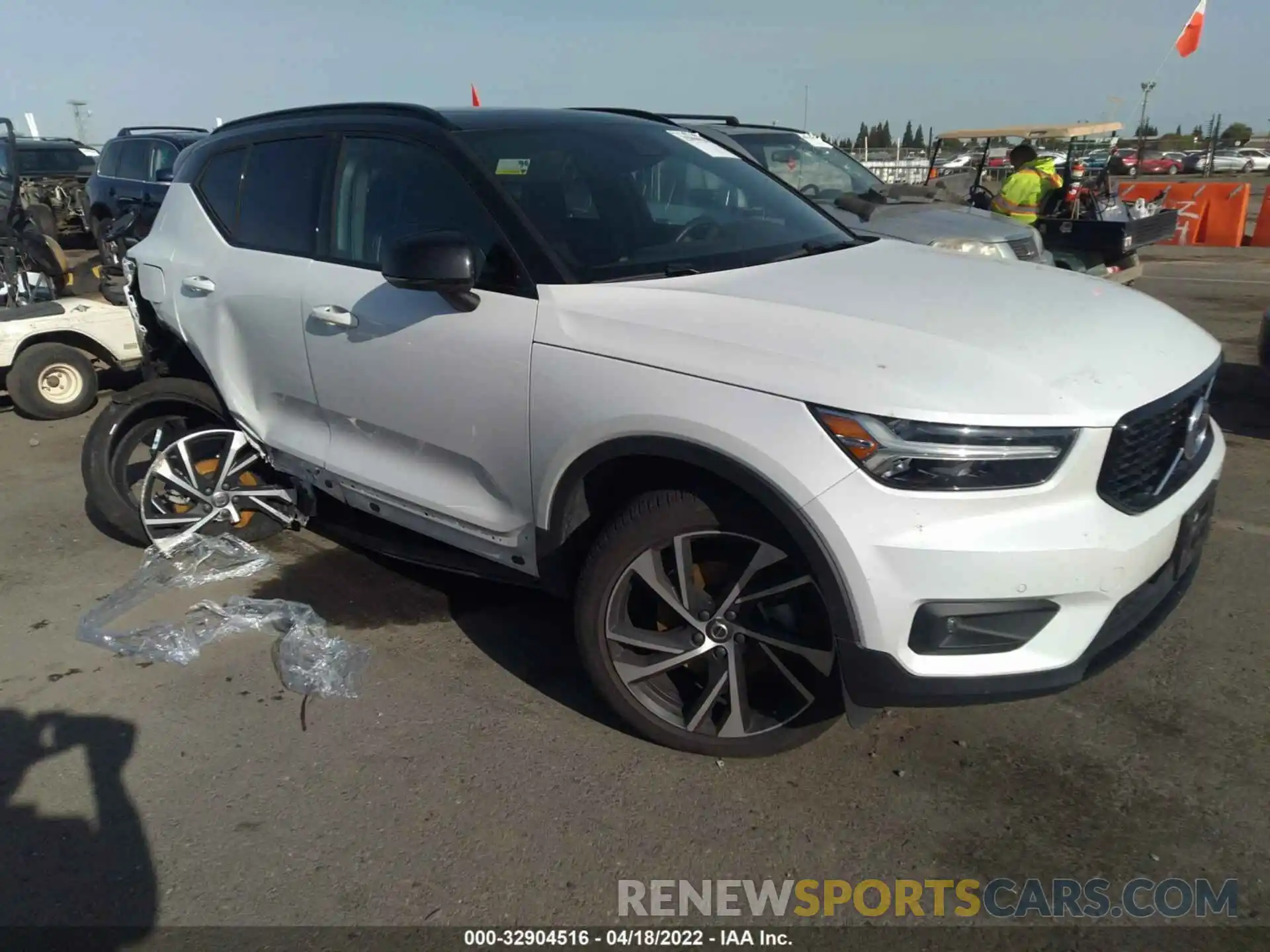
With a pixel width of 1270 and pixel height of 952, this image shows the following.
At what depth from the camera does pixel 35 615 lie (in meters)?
4.05

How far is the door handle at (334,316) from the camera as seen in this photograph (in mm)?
3436

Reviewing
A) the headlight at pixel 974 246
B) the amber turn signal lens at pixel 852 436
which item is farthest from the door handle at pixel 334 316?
the headlight at pixel 974 246

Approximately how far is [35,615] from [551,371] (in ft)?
8.97

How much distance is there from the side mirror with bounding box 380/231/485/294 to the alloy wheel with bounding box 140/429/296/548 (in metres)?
1.75

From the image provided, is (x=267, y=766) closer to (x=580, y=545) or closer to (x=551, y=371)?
(x=580, y=545)

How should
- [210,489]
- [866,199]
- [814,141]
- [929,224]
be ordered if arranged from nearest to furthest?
[210,489], [929,224], [866,199], [814,141]

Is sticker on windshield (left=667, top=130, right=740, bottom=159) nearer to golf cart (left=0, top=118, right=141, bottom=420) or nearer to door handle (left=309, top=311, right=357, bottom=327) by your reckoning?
door handle (left=309, top=311, right=357, bottom=327)

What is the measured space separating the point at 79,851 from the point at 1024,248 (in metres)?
7.31

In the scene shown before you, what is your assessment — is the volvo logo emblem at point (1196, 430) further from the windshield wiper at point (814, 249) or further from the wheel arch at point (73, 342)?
the wheel arch at point (73, 342)

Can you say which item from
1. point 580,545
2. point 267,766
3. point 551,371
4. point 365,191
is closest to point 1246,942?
point 580,545

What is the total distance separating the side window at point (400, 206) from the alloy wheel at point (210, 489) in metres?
1.24

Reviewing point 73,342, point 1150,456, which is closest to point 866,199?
point 1150,456

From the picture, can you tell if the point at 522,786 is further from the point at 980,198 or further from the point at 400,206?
the point at 980,198

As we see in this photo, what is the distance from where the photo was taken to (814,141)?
8914 mm
